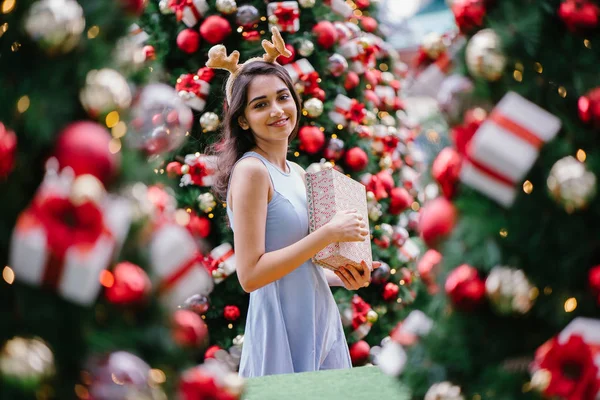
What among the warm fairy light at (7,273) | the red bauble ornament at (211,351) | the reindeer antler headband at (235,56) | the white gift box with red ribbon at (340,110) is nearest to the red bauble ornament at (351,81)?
the white gift box with red ribbon at (340,110)

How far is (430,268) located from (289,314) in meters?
1.24

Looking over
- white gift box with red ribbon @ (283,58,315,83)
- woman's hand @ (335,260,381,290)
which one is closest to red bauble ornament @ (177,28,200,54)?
white gift box with red ribbon @ (283,58,315,83)

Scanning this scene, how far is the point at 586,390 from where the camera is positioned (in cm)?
82

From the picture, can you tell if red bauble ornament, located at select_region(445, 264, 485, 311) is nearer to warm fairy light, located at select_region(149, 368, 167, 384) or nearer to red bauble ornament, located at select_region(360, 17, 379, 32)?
warm fairy light, located at select_region(149, 368, 167, 384)

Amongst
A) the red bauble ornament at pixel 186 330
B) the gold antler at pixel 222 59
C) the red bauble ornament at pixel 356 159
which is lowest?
the red bauble ornament at pixel 356 159

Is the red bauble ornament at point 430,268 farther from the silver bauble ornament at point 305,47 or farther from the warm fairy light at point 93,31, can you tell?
the silver bauble ornament at point 305,47

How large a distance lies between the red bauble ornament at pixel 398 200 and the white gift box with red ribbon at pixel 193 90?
3.81 feet

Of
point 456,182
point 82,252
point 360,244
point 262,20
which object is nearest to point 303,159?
point 262,20

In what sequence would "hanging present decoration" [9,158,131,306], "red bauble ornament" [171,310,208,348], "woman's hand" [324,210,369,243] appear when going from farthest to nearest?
"woman's hand" [324,210,369,243], "red bauble ornament" [171,310,208,348], "hanging present decoration" [9,158,131,306]

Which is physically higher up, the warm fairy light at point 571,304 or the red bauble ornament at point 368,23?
the warm fairy light at point 571,304

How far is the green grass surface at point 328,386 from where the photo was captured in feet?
4.43

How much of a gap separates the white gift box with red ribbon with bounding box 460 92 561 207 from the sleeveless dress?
126cm

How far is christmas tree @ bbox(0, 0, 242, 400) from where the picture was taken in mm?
721

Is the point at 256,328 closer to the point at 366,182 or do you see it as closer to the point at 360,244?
the point at 360,244
